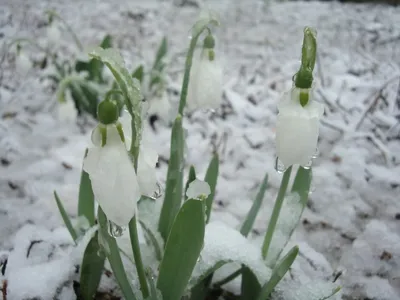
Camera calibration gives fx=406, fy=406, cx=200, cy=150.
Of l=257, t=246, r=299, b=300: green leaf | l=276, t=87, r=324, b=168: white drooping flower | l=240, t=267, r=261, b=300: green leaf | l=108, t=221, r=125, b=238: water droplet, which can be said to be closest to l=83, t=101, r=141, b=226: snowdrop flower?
l=108, t=221, r=125, b=238: water droplet

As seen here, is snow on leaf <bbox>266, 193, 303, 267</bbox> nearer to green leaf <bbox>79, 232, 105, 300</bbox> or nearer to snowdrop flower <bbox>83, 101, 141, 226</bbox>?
green leaf <bbox>79, 232, 105, 300</bbox>

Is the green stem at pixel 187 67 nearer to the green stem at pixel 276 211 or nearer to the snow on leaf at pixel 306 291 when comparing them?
the green stem at pixel 276 211

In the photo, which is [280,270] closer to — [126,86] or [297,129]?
[297,129]

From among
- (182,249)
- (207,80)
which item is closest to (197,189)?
(182,249)

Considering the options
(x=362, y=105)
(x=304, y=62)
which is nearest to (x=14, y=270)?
(x=304, y=62)

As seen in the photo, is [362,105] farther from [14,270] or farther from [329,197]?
[14,270]

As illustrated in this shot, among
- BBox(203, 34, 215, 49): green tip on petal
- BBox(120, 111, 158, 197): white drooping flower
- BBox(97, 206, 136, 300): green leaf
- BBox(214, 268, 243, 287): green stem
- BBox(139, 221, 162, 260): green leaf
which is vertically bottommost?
BBox(214, 268, 243, 287): green stem
